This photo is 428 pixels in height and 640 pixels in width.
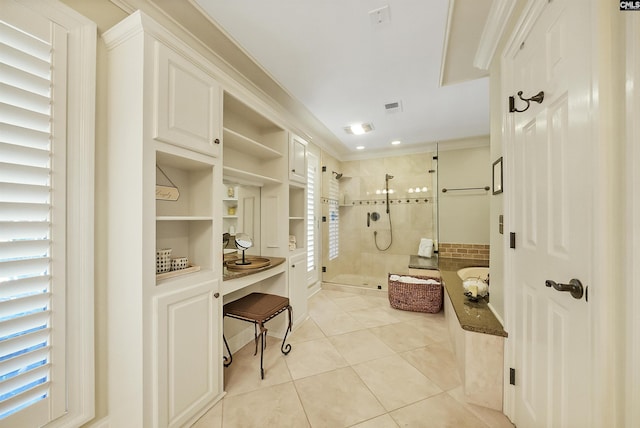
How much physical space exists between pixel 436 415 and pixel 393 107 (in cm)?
286

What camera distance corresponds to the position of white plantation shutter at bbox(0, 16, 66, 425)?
94cm

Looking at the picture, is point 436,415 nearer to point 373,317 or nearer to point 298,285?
point 373,317

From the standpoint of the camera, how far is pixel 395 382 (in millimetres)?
1749

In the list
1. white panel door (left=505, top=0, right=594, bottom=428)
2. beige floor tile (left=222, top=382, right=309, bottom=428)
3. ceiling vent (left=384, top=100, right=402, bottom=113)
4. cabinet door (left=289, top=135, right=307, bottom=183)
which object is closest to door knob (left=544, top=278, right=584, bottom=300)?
white panel door (left=505, top=0, right=594, bottom=428)

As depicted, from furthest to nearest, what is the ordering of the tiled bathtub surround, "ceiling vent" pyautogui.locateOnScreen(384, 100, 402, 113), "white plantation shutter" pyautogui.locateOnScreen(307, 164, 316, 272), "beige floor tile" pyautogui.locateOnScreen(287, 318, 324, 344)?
1. the tiled bathtub surround
2. "white plantation shutter" pyautogui.locateOnScreen(307, 164, 316, 272)
3. "ceiling vent" pyautogui.locateOnScreen(384, 100, 402, 113)
4. "beige floor tile" pyautogui.locateOnScreen(287, 318, 324, 344)

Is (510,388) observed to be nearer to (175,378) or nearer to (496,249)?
(496,249)

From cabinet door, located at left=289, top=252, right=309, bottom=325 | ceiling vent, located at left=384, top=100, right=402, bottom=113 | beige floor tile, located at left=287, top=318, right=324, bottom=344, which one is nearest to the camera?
beige floor tile, located at left=287, top=318, right=324, bottom=344

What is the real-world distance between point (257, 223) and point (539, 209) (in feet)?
7.27

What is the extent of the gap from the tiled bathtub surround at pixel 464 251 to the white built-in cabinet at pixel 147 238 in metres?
3.91

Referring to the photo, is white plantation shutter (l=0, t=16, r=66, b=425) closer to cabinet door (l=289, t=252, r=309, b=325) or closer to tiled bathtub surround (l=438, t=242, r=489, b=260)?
cabinet door (l=289, t=252, r=309, b=325)

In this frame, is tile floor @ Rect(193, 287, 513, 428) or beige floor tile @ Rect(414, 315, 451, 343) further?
beige floor tile @ Rect(414, 315, 451, 343)

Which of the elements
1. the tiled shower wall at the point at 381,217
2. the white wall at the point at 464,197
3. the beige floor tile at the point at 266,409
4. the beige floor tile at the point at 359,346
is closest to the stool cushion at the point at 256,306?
the beige floor tile at the point at 266,409

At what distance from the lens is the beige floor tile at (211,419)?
4.52ft

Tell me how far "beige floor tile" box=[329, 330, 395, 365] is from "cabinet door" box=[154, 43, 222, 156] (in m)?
2.00
